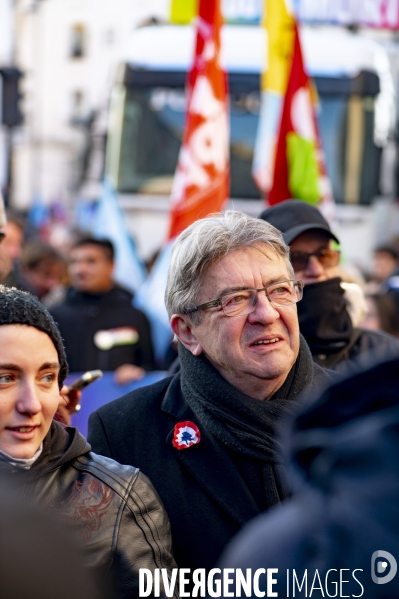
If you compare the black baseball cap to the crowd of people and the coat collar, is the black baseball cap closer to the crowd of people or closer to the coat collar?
the crowd of people

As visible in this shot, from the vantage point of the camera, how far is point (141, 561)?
7.81 feet

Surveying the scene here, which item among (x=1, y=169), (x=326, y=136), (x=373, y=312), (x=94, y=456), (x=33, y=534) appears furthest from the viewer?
(x=1, y=169)

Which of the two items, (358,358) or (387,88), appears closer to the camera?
(358,358)

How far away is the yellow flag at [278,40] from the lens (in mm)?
A: 7586

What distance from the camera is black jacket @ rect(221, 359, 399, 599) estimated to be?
1204 mm

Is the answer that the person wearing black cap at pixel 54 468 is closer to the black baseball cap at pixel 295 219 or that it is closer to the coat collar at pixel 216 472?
the coat collar at pixel 216 472

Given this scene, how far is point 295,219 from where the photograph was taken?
12.8ft

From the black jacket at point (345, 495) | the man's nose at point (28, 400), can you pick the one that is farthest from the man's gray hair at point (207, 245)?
the black jacket at point (345, 495)

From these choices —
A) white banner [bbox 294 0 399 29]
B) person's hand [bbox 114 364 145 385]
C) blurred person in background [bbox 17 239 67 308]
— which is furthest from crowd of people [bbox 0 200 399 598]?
white banner [bbox 294 0 399 29]

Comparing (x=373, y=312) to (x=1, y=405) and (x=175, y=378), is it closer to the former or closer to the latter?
(x=175, y=378)

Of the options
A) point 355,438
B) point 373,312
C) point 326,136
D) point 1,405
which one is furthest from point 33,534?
point 326,136

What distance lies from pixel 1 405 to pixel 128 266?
19.8 feet

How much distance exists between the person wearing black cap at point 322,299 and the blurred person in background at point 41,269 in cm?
349

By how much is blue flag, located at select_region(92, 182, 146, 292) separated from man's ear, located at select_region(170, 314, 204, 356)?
16.9 feet
